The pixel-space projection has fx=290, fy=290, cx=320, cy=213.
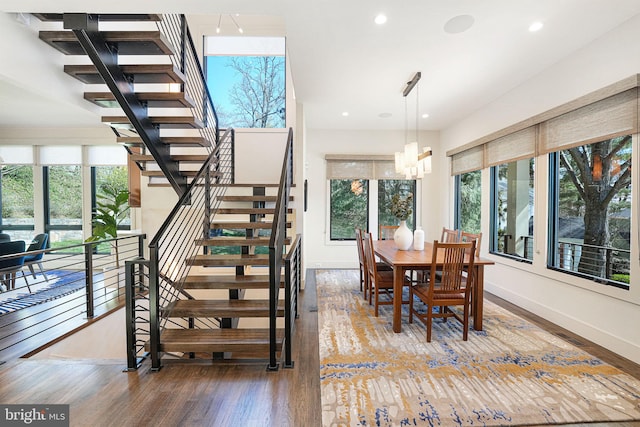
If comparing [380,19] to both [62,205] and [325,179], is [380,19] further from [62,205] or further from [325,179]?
[62,205]

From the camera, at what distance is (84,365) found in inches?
94.2

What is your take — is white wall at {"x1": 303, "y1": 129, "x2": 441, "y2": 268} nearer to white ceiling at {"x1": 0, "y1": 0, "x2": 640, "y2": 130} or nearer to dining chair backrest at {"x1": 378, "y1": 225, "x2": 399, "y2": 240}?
dining chair backrest at {"x1": 378, "y1": 225, "x2": 399, "y2": 240}

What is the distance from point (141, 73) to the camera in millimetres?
2846

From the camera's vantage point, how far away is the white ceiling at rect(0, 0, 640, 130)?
231 centimetres

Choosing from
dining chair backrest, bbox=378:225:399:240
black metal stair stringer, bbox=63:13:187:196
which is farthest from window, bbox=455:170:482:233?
black metal stair stringer, bbox=63:13:187:196

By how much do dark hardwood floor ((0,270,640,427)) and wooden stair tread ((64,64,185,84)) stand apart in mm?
2662

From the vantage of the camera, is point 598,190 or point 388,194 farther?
point 388,194

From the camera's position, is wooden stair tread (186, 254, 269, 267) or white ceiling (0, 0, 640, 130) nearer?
white ceiling (0, 0, 640, 130)

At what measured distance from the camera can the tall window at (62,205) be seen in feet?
20.0

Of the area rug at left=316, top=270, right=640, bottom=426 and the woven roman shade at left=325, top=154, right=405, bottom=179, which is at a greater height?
the woven roman shade at left=325, top=154, right=405, bottom=179

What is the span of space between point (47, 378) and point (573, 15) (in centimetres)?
516

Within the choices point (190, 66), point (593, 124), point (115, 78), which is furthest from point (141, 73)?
point (593, 124)

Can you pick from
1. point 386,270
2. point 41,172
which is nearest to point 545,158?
point 386,270

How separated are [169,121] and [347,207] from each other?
3.80 metres
